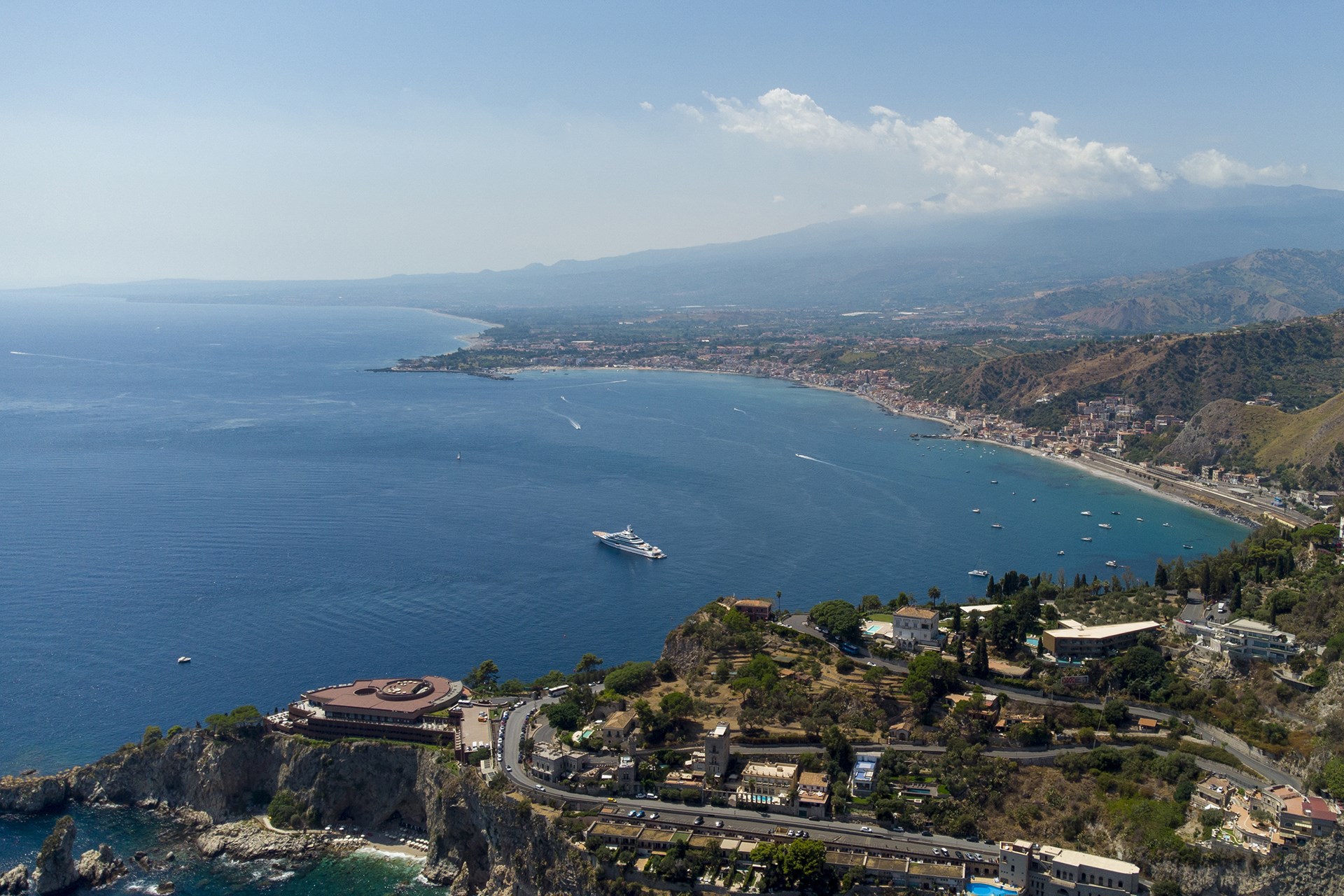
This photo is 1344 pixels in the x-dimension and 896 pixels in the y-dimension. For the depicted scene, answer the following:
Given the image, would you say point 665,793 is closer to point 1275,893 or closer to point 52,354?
point 1275,893

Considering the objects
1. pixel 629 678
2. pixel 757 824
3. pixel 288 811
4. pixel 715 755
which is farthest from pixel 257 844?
pixel 757 824

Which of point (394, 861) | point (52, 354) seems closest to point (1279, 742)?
point (394, 861)

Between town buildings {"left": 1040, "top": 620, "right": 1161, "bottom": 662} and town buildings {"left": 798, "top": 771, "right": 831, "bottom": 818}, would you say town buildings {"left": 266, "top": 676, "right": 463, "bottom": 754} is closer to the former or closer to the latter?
town buildings {"left": 798, "top": 771, "right": 831, "bottom": 818}

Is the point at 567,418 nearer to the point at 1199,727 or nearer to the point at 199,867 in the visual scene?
the point at 199,867

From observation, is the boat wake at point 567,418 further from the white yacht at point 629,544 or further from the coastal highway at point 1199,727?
the coastal highway at point 1199,727

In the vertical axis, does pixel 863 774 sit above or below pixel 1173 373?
below

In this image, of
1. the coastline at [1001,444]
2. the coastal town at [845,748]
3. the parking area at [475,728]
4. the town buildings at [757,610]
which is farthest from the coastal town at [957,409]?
the parking area at [475,728]
